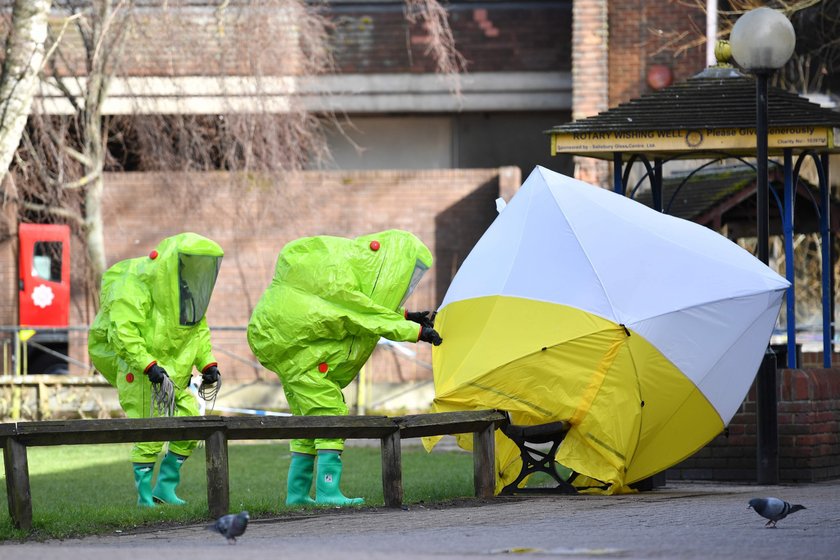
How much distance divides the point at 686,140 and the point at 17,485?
661cm

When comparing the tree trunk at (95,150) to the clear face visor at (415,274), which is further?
the tree trunk at (95,150)

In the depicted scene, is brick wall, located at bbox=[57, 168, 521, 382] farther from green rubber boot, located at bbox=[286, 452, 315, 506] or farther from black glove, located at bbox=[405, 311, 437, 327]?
green rubber boot, located at bbox=[286, 452, 315, 506]

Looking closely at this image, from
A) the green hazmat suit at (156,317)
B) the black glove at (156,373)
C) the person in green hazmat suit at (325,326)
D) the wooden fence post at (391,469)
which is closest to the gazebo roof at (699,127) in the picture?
the person in green hazmat suit at (325,326)

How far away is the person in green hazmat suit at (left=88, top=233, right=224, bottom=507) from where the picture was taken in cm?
1031

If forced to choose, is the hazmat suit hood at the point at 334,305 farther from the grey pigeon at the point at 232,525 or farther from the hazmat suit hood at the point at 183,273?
the grey pigeon at the point at 232,525

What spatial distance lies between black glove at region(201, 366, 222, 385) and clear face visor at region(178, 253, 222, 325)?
1.59ft

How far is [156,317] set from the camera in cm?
1053

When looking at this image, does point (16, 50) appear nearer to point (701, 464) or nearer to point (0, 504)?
point (0, 504)

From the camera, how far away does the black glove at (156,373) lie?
10.2 meters

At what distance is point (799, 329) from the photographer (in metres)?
20.2

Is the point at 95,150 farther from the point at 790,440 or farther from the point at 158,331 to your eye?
the point at 790,440

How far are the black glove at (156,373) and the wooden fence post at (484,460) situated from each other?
2.26 meters

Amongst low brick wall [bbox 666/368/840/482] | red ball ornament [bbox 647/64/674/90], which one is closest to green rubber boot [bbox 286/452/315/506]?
low brick wall [bbox 666/368/840/482]

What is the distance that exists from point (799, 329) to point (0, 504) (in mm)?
12707
